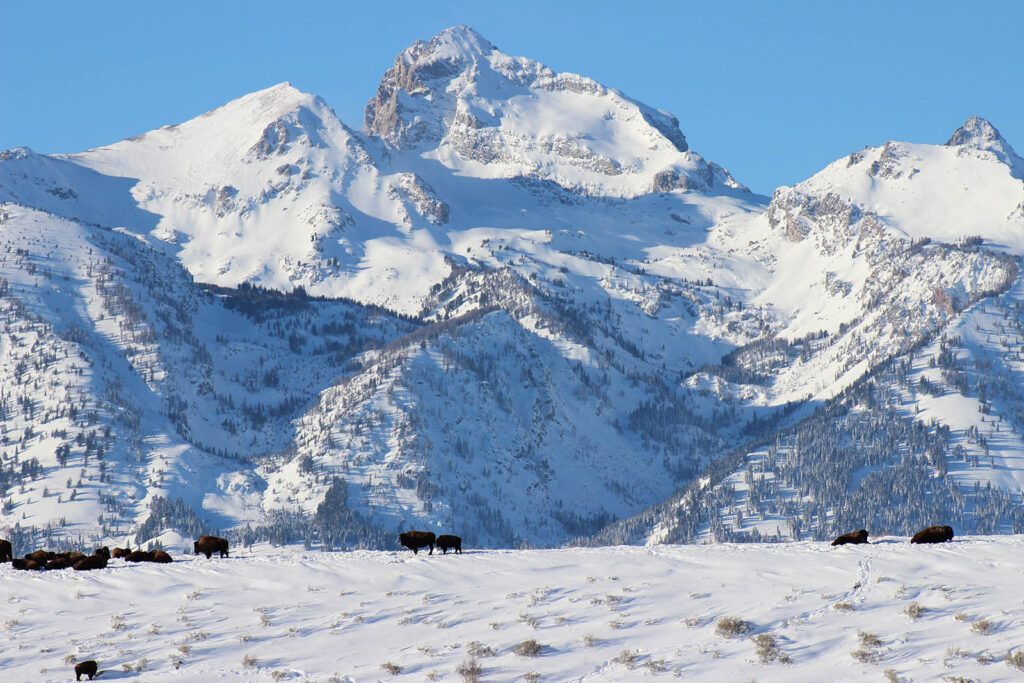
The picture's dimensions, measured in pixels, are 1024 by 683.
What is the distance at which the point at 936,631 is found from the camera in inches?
1884

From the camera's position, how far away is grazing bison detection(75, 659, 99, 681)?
→ 4859 cm

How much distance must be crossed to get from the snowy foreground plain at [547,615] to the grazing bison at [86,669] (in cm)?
64

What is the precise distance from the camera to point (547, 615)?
2098 inches

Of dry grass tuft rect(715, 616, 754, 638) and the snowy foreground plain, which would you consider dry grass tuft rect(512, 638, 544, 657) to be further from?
dry grass tuft rect(715, 616, 754, 638)

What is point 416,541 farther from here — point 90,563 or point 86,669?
point 86,669

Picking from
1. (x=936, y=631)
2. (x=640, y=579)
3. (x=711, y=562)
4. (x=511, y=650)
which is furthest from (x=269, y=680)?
(x=936, y=631)

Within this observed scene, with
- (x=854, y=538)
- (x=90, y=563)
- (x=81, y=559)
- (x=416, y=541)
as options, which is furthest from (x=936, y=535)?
(x=81, y=559)

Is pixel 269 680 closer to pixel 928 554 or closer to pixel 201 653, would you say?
pixel 201 653

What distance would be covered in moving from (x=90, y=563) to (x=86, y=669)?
19.1 m

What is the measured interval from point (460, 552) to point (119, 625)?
1883cm

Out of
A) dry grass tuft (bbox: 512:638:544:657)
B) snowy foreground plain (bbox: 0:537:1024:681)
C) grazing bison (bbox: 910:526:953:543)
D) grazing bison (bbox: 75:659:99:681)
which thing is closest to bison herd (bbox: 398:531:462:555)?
snowy foreground plain (bbox: 0:537:1024:681)

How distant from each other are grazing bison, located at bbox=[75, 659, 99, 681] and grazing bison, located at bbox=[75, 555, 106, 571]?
1835 cm

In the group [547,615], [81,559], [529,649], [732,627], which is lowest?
[529,649]

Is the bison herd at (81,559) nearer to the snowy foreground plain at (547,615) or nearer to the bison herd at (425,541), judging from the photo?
the snowy foreground plain at (547,615)
